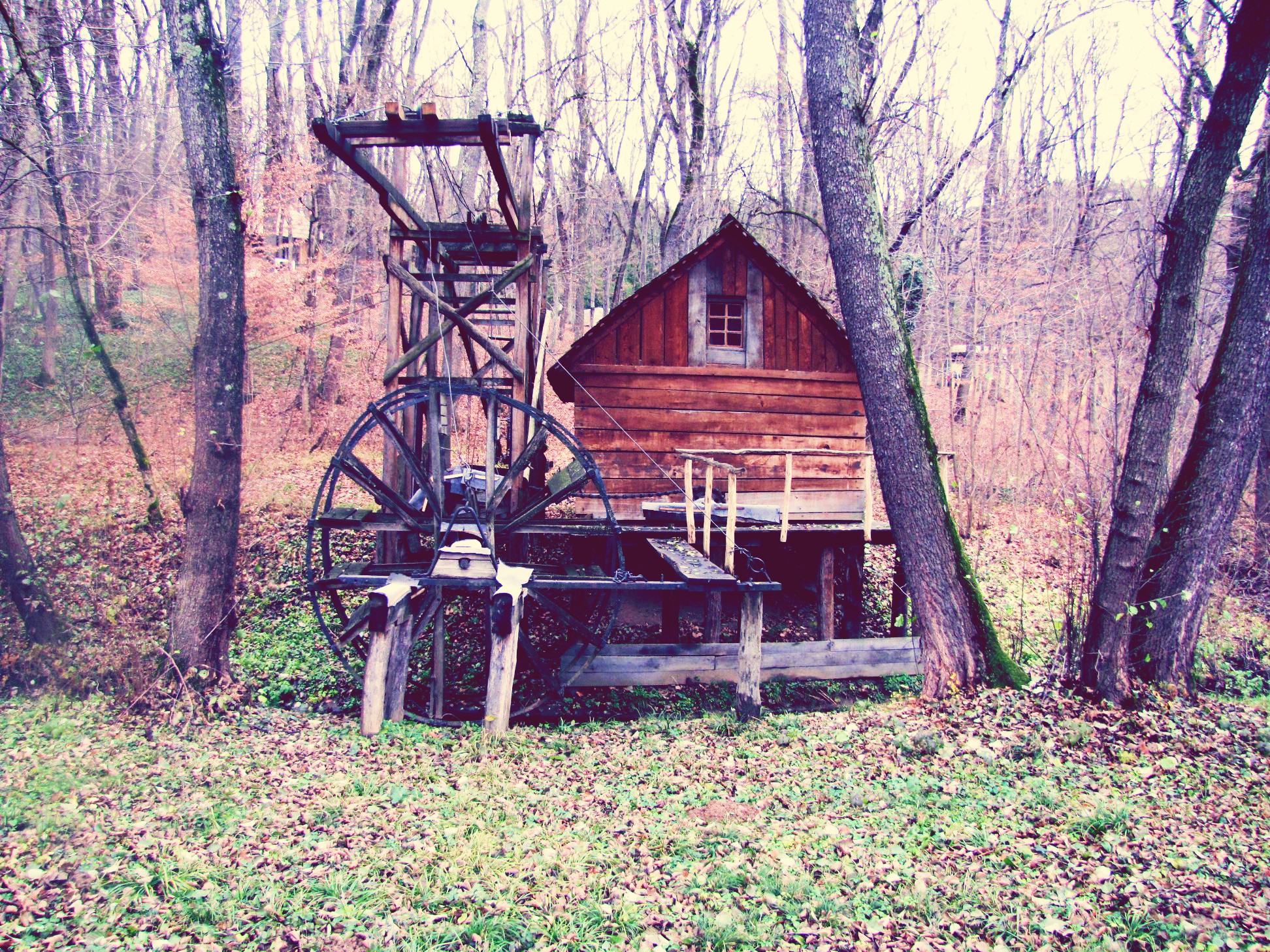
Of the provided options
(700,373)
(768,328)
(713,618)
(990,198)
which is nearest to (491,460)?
(700,373)

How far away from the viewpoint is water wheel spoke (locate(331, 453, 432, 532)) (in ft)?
28.2

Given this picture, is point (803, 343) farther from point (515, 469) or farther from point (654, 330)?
point (515, 469)

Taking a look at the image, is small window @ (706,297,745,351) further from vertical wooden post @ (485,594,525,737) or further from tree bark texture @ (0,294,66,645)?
tree bark texture @ (0,294,66,645)

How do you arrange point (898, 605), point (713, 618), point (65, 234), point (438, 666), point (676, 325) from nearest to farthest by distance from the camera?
1. point (438, 666)
2. point (713, 618)
3. point (676, 325)
4. point (65, 234)
5. point (898, 605)

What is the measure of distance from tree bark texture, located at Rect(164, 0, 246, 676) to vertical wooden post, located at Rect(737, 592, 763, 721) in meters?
5.31

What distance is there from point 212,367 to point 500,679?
420cm

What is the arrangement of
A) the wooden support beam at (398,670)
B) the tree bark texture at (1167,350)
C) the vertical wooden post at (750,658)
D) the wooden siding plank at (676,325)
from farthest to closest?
the wooden siding plank at (676,325)
the vertical wooden post at (750,658)
the wooden support beam at (398,670)
the tree bark texture at (1167,350)

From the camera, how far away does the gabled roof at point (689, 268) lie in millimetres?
10188

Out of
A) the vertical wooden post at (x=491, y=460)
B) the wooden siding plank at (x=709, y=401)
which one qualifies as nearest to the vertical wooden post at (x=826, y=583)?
the wooden siding plank at (x=709, y=401)

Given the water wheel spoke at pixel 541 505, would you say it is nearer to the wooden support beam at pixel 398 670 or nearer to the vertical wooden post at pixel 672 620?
the wooden support beam at pixel 398 670

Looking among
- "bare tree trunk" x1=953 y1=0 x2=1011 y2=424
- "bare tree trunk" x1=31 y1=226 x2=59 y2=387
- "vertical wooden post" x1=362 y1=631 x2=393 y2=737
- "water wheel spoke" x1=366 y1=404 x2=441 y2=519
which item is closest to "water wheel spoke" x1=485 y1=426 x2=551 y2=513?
"water wheel spoke" x1=366 y1=404 x2=441 y2=519

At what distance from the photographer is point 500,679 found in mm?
6848

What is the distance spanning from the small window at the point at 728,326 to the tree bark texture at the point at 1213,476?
229 inches

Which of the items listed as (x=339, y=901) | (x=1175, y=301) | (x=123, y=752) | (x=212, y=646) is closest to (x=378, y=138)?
(x=212, y=646)
